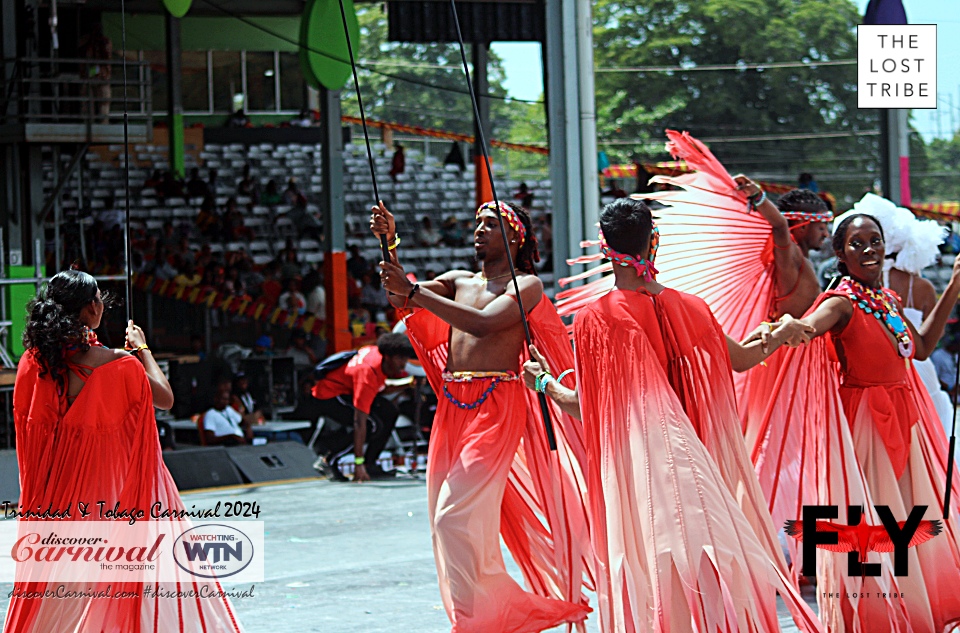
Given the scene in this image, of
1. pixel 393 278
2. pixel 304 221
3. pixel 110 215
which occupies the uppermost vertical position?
pixel 110 215

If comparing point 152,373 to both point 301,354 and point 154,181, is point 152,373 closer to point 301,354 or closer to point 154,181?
point 301,354

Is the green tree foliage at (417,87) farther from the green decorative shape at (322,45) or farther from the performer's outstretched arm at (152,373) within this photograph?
the performer's outstretched arm at (152,373)

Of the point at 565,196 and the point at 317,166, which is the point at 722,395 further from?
the point at 317,166

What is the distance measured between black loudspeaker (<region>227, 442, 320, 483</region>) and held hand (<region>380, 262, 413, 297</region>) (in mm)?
6289

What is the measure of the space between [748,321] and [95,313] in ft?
10.3

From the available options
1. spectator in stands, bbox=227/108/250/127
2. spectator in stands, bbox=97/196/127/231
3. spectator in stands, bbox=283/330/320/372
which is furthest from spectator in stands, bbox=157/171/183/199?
spectator in stands, bbox=283/330/320/372

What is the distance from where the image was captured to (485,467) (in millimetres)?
4914

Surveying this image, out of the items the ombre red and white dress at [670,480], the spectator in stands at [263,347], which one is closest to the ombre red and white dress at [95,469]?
the ombre red and white dress at [670,480]

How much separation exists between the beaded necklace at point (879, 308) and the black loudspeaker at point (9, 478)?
6.37 meters

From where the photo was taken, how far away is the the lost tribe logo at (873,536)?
4934 mm

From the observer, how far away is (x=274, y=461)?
11.2 metres

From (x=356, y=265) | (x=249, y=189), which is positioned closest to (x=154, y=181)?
(x=249, y=189)

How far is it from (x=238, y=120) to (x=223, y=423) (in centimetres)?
2173

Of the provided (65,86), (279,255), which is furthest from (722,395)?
(279,255)
